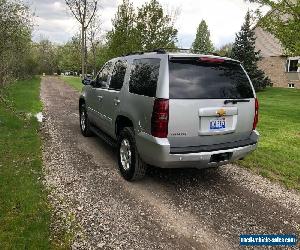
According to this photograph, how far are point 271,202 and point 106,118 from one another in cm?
351

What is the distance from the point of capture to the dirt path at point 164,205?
3914 mm

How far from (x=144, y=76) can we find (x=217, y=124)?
4.63 feet

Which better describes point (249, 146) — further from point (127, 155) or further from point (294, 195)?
point (127, 155)

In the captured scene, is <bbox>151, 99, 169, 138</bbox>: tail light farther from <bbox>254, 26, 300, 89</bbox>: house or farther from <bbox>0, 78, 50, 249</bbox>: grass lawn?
<bbox>254, 26, 300, 89</bbox>: house

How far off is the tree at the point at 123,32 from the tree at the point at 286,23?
8.85m

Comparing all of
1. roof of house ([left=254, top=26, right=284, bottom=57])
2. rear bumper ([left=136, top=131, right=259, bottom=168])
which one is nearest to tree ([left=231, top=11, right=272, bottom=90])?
roof of house ([left=254, top=26, right=284, bottom=57])

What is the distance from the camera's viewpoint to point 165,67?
4.63 metres

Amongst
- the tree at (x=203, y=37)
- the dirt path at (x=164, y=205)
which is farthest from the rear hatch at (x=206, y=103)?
the tree at (x=203, y=37)

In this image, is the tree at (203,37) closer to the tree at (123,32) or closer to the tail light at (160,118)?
the tree at (123,32)

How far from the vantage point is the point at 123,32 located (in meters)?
21.1

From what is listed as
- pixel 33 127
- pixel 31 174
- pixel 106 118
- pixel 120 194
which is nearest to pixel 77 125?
pixel 33 127

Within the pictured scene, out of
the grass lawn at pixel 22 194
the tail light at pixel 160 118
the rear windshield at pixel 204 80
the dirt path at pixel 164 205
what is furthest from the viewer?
the rear windshield at pixel 204 80

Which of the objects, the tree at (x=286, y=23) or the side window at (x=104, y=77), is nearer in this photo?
the side window at (x=104, y=77)

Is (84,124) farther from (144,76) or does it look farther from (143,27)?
(143,27)
